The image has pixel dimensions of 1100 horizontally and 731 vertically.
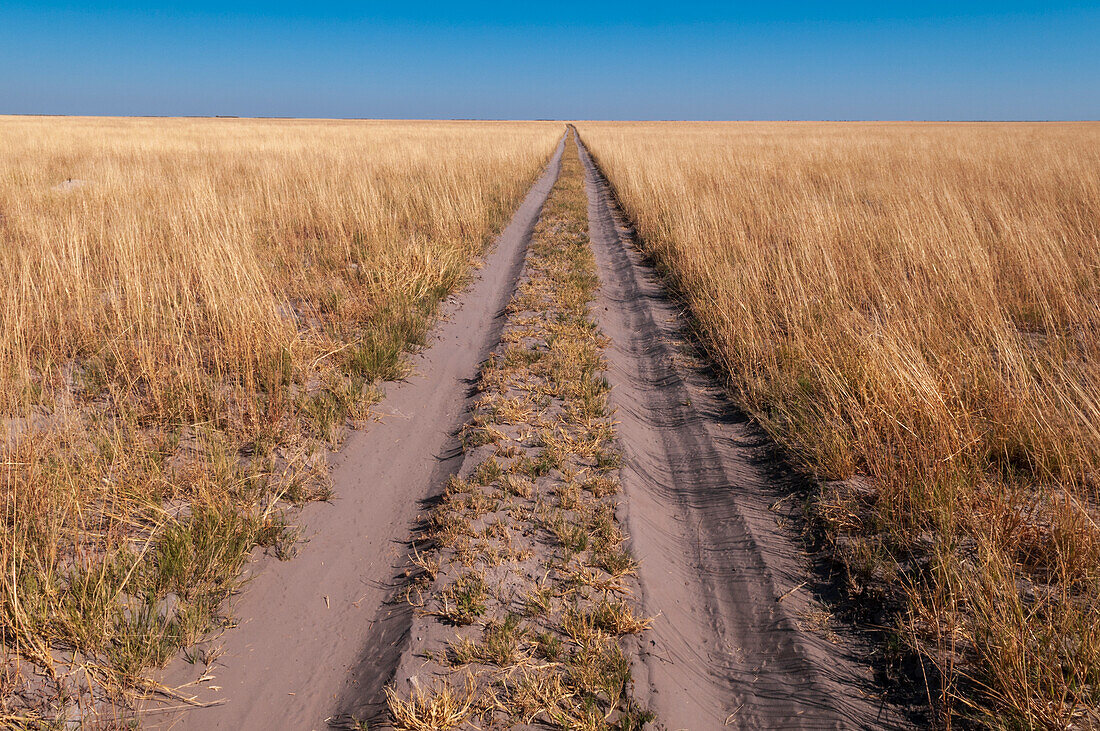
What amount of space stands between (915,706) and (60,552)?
145 inches

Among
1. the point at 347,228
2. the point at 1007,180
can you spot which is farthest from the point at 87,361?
the point at 1007,180

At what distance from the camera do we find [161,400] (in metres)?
3.80

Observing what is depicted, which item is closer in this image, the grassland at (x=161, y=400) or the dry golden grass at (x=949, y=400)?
the dry golden grass at (x=949, y=400)

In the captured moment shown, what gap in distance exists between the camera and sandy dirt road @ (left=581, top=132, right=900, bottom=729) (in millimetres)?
2205

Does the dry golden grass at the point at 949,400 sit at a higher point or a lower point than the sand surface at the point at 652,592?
higher

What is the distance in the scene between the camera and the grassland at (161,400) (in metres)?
2.29

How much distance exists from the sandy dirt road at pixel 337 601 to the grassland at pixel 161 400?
0.17 metres

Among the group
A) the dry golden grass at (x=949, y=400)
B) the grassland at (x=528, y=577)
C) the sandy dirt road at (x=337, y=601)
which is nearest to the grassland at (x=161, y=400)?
the sandy dirt road at (x=337, y=601)

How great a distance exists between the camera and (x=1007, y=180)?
12344mm

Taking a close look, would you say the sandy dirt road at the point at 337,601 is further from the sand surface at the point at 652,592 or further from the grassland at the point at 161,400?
the grassland at the point at 161,400

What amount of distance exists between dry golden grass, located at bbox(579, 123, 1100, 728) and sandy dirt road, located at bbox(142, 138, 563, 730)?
2278 mm

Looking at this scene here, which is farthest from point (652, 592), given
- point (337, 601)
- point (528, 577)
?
point (337, 601)

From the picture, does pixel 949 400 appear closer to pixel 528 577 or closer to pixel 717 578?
pixel 717 578

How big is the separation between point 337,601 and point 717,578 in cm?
189
